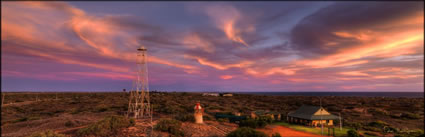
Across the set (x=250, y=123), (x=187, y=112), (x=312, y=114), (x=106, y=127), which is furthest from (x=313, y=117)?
(x=106, y=127)

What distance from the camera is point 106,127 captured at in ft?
68.4

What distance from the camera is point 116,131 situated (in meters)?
20.7

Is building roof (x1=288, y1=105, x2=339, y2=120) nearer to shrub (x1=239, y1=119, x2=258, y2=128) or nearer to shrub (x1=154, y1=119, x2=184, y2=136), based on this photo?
shrub (x1=239, y1=119, x2=258, y2=128)

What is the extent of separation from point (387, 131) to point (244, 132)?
79.0ft

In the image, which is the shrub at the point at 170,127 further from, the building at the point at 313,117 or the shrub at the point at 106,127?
the building at the point at 313,117

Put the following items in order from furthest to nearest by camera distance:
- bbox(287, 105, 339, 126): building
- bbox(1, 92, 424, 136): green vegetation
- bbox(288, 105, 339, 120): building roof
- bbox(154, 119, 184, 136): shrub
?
1. bbox(288, 105, 339, 120): building roof
2. bbox(287, 105, 339, 126): building
3. bbox(1, 92, 424, 136): green vegetation
4. bbox(154, 119, 184, 136): shrub

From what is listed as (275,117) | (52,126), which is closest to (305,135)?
(275,117)

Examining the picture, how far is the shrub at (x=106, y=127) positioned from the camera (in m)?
19.6

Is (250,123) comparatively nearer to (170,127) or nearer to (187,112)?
(170,127)

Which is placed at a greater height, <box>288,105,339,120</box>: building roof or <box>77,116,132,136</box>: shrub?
<box>77,116,132,136</box>: shrub

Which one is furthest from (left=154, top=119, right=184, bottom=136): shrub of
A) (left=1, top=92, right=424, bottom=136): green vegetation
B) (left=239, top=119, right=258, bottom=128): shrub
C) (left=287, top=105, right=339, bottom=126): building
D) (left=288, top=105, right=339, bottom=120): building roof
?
(left=288, top=105, right=339, bottom=120): building roof

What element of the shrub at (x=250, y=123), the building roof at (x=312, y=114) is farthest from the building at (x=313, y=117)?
the shrub at (x=250, y=123)

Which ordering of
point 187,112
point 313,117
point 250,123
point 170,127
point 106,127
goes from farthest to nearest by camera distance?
point 187,112, point 313,117, point 250,123, point 170,127, point 106,127

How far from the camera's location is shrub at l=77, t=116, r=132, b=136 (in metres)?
19.6
